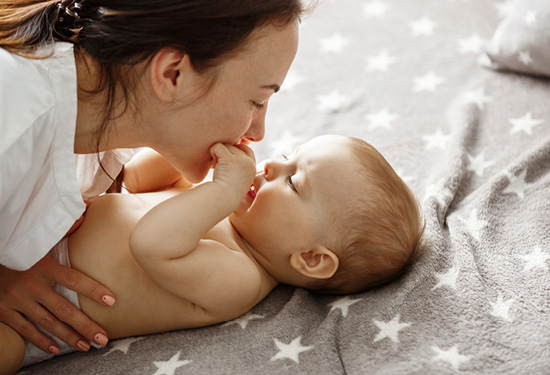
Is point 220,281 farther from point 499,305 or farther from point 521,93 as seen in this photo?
point 521,93

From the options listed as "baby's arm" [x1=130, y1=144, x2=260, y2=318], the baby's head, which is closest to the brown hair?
"baby's arm" [x1=130, y1=144, x2=260, y2=318]

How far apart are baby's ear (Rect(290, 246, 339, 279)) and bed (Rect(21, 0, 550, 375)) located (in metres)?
0.07

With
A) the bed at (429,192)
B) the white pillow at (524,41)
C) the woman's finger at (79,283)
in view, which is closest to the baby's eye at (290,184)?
the bed at (429,192)

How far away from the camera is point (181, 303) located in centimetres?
134

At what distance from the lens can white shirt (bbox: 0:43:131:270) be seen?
110 centimetres

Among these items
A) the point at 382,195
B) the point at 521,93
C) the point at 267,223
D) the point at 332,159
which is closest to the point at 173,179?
the point at 267,223

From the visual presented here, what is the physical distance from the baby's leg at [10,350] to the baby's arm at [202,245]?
1.02 ft

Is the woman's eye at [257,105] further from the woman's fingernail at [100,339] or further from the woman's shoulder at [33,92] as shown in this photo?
the woman's fingernail at [100,339]

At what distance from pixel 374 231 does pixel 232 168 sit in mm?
340

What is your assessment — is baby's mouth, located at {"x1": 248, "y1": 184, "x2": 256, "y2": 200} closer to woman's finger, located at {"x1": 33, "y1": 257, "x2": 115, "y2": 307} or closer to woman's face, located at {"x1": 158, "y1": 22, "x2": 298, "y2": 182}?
woman's face, located at {"x1": 158, "y1": 22, "x2": 298, "y2": 182}

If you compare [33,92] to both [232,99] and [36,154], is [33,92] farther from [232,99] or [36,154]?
[232,99]

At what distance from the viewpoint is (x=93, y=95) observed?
1232mm

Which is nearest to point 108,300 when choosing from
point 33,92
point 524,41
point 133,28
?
point 33,92

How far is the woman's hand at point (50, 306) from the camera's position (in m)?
1.30
